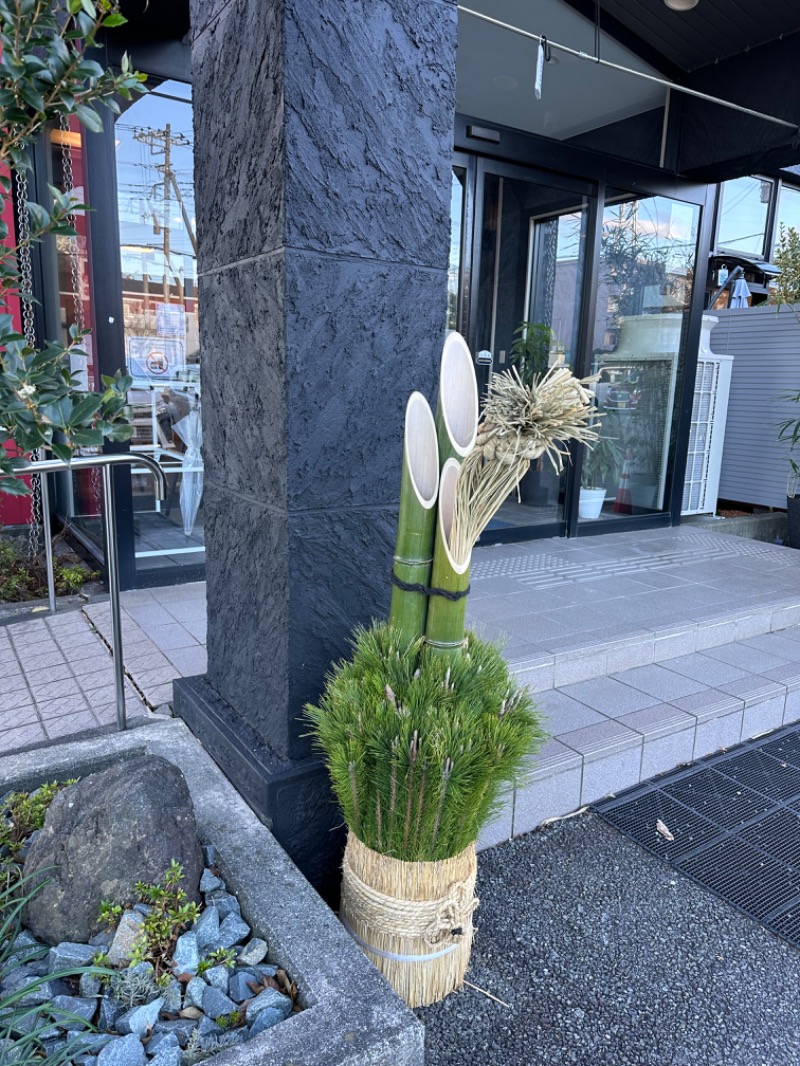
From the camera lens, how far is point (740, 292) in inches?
327

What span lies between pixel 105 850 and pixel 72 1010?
269mm

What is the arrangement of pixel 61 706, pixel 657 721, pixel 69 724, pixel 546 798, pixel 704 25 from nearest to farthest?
1. pixel 546 798
2. pixel 69 724
3. pixel 61 706
4. pixel 657 721
5. pixel 704 25

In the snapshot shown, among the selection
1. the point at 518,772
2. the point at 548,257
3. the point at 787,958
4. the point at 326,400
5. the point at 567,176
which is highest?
the point at 567,176

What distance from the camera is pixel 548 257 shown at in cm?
523

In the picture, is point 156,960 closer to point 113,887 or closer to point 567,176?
point 113,887

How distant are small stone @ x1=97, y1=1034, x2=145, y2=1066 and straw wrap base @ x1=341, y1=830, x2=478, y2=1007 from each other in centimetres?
51

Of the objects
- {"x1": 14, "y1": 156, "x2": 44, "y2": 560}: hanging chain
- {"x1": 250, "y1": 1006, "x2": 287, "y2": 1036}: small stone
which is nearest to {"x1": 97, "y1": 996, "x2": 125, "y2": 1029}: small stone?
{"x1": 250, "y1": 1006, "x2": 287, "y2": 1036}: small stone

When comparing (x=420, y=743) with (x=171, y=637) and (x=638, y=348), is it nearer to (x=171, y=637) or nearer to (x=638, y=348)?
(x=171, y=637)

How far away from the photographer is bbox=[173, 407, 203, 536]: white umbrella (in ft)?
13.3

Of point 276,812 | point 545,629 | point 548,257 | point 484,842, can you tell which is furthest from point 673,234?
point 276,812

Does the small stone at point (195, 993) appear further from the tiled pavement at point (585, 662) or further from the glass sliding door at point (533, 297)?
the glass sliding door at point (533, 297)

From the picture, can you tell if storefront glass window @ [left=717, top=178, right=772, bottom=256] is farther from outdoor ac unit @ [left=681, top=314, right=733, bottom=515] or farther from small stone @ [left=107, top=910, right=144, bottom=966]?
small stone @ [left=107, top=910, right=144, bottom=966]

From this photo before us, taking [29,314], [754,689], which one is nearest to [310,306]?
[754,689]

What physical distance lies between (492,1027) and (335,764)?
27.2 inches
